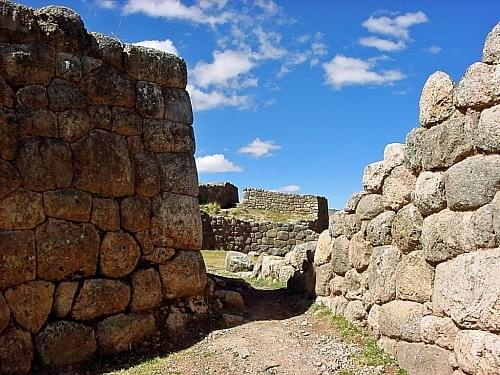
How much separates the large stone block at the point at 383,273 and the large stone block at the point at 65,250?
3.24m

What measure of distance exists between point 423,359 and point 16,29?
5.51 meters

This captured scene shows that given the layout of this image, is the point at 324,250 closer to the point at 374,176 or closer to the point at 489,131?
the point at 374,176

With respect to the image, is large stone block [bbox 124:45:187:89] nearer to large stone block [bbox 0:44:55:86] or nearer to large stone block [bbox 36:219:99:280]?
large stone block [bbox 0:44:55:86]

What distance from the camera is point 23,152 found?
239 inches

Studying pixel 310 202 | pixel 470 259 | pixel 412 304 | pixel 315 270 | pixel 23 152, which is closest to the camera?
pixel 470 259

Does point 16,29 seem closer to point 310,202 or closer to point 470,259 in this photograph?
point 470,259

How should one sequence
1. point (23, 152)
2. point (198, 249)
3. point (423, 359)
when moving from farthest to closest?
point (198, 249), point (23, 152), point (423, 359)

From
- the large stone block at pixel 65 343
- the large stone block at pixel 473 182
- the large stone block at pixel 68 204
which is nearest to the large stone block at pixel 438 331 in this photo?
the large stone block at pixel 473 182

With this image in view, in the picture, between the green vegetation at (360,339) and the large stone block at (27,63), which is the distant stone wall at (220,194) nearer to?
the green vegetation at (360,339)

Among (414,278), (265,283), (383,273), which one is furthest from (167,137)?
(265,283)

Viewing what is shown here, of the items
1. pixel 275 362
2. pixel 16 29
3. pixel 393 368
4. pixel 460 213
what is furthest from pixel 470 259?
pixel 16 29

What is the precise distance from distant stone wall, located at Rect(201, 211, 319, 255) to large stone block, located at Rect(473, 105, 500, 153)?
1431cm

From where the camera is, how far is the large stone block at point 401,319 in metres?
5.52

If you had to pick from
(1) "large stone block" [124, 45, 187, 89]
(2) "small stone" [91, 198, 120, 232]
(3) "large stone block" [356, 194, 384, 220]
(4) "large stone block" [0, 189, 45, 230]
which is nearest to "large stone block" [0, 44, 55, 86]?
(1) "large stone block" [124, 45, 187, 89]
